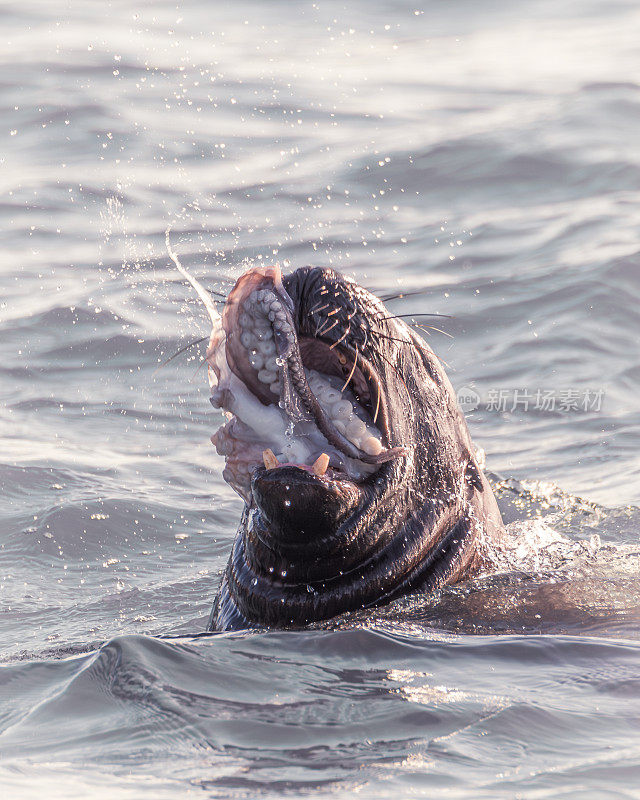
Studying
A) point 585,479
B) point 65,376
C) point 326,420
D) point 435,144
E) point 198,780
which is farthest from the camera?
point 435,144

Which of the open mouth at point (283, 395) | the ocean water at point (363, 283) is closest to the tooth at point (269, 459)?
the open mouth at point (283, 395)

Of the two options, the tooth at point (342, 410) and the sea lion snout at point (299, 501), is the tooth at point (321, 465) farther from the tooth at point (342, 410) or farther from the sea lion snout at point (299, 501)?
the tooth at point (342, 410)

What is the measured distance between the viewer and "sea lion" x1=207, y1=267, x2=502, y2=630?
373 cm

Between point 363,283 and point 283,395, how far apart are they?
643 cm

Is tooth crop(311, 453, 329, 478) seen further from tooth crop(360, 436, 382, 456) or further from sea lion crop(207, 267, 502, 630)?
tooth crop(360, 436, 382, 456)

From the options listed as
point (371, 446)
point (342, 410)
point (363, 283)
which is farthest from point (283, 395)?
point (363, 283)

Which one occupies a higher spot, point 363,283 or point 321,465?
point 321,465

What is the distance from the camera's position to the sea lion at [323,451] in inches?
147

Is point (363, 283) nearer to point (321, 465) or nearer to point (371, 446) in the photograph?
point (371, 446)

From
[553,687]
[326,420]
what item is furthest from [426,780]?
[326,420]

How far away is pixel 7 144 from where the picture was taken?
12.8m

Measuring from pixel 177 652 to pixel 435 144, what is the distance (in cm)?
1015

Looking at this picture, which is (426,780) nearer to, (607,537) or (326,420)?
(326,420)

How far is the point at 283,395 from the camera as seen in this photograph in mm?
3773
